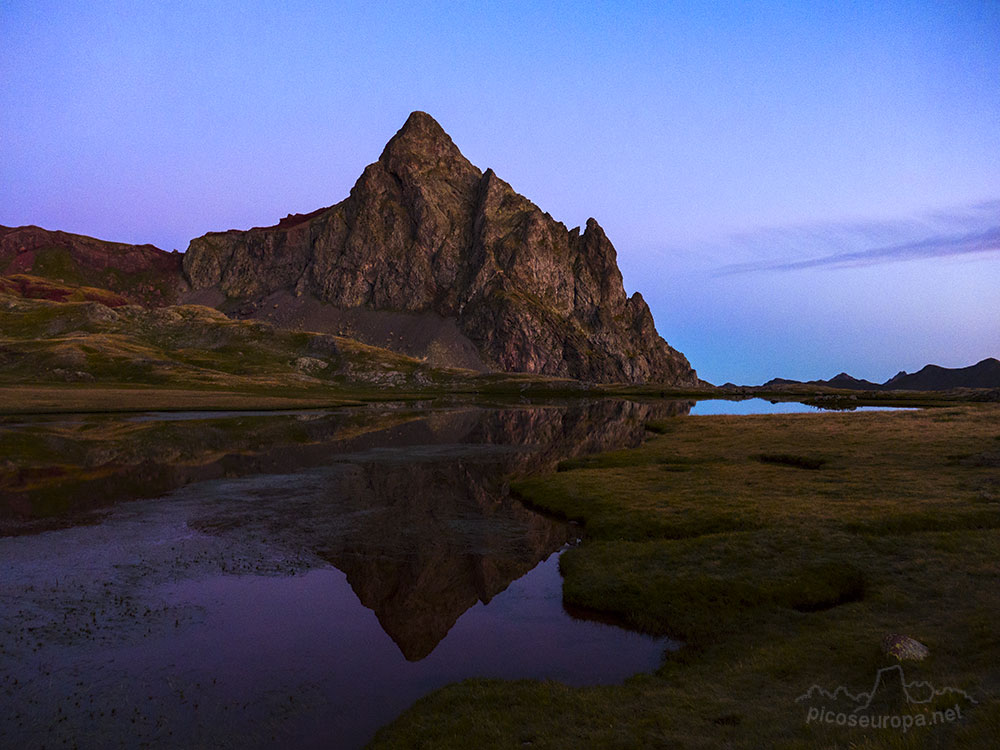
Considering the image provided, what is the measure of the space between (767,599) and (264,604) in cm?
2243

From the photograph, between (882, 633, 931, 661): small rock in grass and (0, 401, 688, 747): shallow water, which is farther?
(0, 401, 688, 747): shallow water

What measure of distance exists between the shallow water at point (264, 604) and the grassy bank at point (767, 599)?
88.3 inches

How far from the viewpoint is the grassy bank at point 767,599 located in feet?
45.3

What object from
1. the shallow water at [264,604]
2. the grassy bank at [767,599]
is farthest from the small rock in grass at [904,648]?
the shallow water at [264,604]

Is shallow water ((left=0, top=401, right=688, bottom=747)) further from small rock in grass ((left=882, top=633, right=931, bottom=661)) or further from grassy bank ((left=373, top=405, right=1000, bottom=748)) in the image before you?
small rock in grass ((left=882, top=633, right=931, bottom=661))

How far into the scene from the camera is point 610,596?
83.7 feet

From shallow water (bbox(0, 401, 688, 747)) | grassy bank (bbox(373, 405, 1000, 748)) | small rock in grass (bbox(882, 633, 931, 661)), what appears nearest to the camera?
grassy bank (bbox(373, 405, 1000, 748))

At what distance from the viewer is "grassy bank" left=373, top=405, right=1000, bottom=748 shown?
1380cm

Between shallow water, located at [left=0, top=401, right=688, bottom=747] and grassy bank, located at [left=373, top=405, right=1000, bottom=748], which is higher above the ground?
grassy bank, located at [left=373, top=405, right=1000, bottom=748]

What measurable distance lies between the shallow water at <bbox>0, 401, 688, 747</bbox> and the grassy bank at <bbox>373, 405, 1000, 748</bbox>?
88.3 inches

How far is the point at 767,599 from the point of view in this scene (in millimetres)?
23547

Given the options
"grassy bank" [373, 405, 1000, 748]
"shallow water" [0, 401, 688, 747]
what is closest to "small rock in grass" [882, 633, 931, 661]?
"grassy bank" [373, 405, 1000, 748]

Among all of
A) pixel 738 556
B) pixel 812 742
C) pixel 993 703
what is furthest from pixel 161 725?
pixel 738 556

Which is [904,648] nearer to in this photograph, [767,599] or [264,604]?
[767,599]
